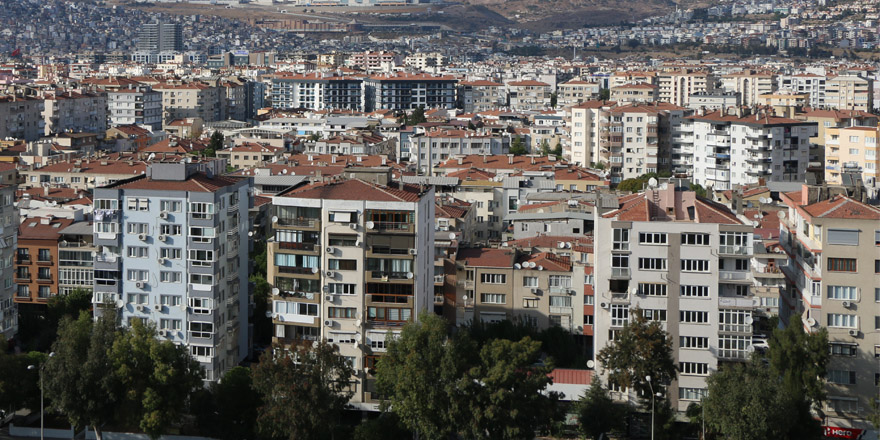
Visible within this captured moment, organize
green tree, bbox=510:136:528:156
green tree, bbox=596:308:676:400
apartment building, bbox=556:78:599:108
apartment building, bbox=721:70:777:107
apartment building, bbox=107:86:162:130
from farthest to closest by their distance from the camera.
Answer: apartment building, bbox=721:70:777:107 < apartment building, bbox=556:78:599:108 < apartment building, bbox=107:86:162:130 < green tree, bbox=510:136:528:156 < green tree, bbox=596:308:676:400

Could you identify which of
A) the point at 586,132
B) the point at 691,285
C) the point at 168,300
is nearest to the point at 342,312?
the point at 168,300

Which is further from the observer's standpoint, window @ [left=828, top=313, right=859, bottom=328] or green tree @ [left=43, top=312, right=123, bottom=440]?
window @ [left=828, top=313, right=859, bottom=328]

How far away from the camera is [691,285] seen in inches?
671

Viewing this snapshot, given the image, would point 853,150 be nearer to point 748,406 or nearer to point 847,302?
point 847,302

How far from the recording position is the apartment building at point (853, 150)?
3438 centimetres

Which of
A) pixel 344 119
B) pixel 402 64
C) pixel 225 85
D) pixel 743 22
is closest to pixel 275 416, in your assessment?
pixel 344 119

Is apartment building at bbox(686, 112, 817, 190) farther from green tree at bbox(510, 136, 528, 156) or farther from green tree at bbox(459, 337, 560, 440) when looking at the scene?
green tree at bbox(459, 337, 560, 440)

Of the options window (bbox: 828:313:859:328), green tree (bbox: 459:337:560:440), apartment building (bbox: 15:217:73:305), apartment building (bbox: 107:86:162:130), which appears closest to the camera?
green tree (bbox: 459:337:560:440)

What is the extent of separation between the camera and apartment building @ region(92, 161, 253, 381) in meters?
18.3

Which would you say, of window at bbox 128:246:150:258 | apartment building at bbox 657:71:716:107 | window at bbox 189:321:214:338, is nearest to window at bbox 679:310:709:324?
window at bbox 189:321:214:338

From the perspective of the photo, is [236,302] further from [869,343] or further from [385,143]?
[385,143]

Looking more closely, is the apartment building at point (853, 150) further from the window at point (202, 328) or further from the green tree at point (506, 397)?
the window at point (202, 328)

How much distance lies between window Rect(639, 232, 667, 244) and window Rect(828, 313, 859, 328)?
95.2 inches

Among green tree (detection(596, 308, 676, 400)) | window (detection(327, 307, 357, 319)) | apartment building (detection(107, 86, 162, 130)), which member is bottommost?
green tree (detection(596, 308, 676, 400))
